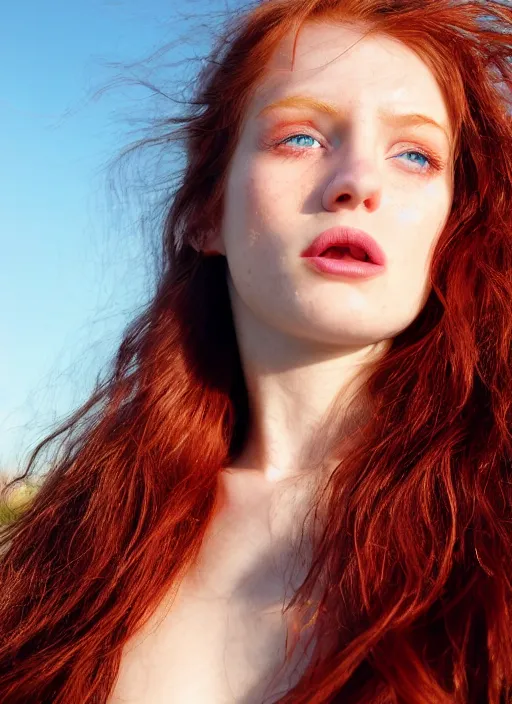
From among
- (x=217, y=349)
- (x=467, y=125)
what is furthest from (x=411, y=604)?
(x=467, y=125)

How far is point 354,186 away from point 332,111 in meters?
0.18

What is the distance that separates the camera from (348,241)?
1509mm

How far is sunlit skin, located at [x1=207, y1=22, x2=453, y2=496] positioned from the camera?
1523mm

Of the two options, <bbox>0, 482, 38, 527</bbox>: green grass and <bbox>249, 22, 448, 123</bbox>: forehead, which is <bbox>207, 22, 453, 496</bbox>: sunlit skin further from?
<bbox>0, 482, 38, 527</bbox>: green grass

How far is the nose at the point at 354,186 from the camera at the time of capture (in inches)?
58.7

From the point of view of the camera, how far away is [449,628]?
126cm

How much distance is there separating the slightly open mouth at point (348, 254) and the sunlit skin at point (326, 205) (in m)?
0.04

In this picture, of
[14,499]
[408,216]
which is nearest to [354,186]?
[408,216]

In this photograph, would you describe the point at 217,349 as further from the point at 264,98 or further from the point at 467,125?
the point at 467,125

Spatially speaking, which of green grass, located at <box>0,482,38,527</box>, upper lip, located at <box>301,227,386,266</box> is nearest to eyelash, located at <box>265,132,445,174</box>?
upper lip, located at <box>301,227,386,266</box>

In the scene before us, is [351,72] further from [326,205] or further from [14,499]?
[14,499]

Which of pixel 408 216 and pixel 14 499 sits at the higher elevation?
pixel 408 216

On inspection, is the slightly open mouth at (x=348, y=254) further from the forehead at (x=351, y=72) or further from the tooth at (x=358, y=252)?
the forehead at (x=351, y=72)

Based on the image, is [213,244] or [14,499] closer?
[213,244]
